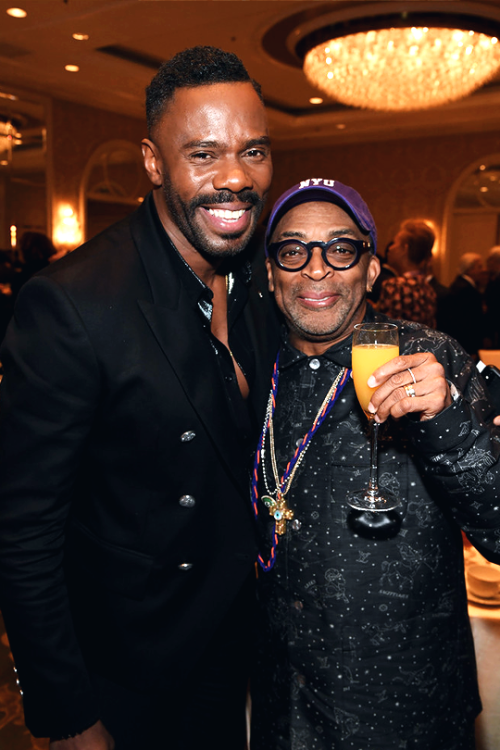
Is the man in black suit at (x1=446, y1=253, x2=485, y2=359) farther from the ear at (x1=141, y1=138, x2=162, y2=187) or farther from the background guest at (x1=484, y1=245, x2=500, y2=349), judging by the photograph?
the ear at (x1=141, y1=138, x2=162, y2=187)

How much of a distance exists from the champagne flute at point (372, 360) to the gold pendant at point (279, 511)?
0.54 feet

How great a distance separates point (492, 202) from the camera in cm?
1102

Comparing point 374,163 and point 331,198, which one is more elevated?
point 374,163

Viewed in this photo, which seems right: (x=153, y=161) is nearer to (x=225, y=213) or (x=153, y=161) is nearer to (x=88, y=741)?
(x=225, y=213)

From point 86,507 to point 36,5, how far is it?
19.9 feet

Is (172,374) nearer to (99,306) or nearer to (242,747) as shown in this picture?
(99,306)

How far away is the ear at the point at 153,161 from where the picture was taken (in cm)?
153

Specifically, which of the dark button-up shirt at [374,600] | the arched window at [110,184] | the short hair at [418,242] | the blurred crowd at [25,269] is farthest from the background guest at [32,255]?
the dark button-up shirt at [374,600]

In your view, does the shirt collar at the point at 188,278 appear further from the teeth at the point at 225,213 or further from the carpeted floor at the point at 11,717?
the carpeted floor at the point at 11,717

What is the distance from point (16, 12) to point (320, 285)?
6.15m

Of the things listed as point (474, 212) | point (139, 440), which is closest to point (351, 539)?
point (139, 440)

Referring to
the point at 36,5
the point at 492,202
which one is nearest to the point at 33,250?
the point at 36,5

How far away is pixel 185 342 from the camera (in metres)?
1.43

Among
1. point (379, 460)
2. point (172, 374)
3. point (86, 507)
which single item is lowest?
point (86, 507)
